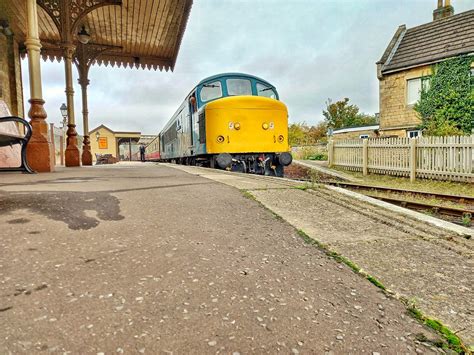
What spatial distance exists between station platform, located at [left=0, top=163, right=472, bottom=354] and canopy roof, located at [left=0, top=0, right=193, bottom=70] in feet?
23.5

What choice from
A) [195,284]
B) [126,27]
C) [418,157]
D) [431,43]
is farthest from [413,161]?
[195,284]

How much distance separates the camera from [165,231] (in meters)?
1.75

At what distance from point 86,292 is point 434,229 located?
2.12 metres

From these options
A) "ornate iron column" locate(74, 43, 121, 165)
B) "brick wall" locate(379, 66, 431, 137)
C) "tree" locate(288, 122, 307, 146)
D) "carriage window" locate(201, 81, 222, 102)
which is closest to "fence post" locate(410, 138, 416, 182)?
"carriage window" locate(201, 81, 222, 102)

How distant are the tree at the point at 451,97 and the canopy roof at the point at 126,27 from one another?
481 inches

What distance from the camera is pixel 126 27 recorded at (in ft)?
30.9

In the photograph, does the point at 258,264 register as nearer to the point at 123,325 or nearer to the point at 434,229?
the point at 123,325

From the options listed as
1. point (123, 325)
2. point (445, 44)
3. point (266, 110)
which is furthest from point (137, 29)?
point (445, 44)

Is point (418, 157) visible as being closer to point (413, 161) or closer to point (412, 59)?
point (413, 161)

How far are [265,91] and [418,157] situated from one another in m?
5.92

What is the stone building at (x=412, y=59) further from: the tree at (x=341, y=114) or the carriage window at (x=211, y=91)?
the tree at (x=341, y=114)

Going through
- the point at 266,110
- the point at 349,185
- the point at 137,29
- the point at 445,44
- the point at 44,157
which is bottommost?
the point at 349,185

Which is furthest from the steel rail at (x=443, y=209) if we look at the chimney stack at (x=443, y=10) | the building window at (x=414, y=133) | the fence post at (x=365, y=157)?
the chimney stack at (x=443, y=10)

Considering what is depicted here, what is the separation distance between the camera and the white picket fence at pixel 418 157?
29.3 feet
